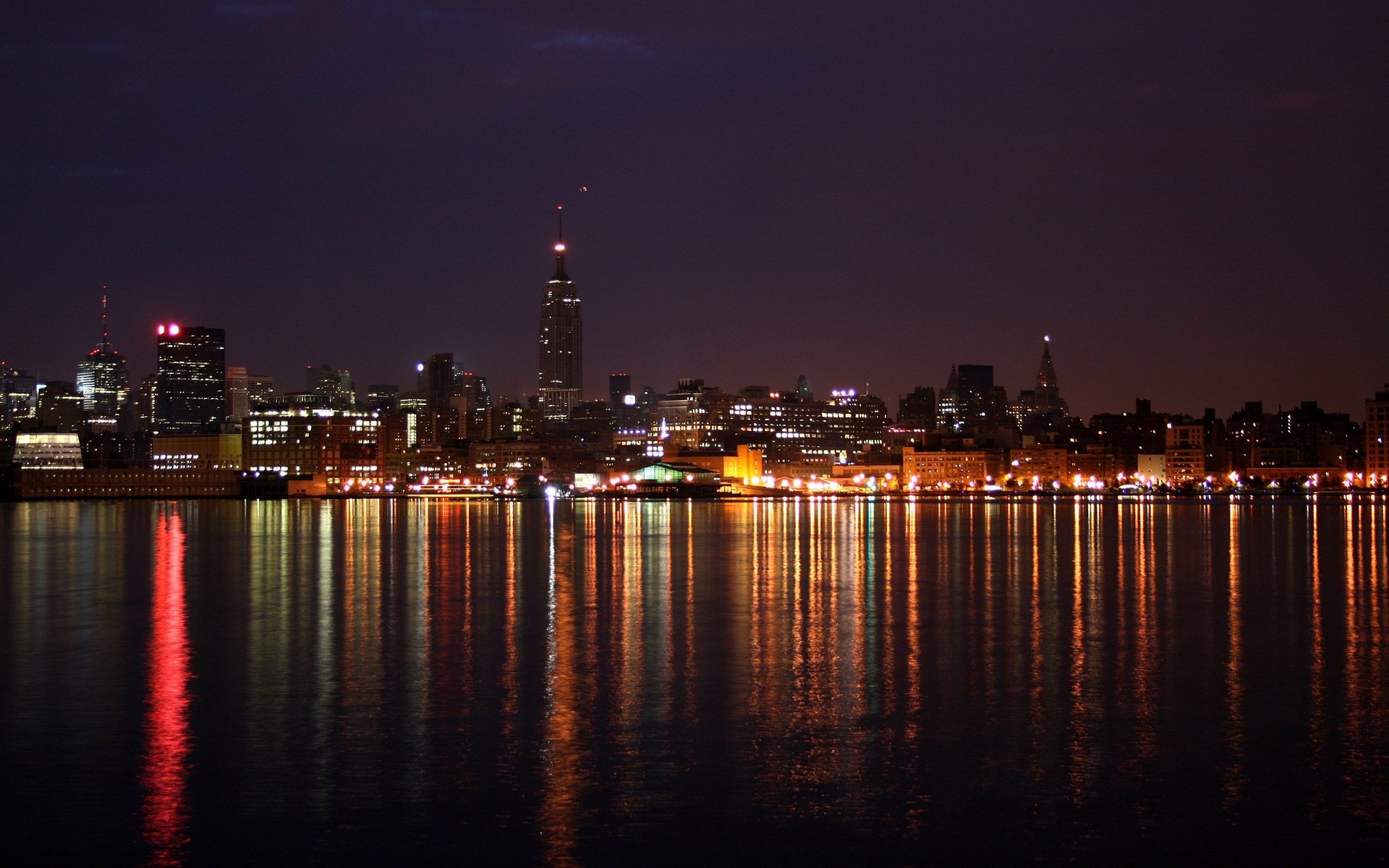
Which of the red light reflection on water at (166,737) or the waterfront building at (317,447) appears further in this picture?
the waterfront building at (317,447)

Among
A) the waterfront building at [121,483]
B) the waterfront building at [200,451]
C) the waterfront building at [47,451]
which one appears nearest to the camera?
the waterfront building at [121,483]

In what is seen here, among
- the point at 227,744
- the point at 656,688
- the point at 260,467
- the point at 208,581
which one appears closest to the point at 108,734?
the point at 227,744

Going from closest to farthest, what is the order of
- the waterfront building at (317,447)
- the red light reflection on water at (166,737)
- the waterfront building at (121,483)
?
the red light reflection on water at (166,737) → the waterfront building at (121,483) → the waterfront building at (317,447)

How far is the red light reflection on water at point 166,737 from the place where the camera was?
1386 centimetres

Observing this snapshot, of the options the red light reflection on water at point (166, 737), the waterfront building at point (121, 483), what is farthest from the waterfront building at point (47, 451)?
the red light reflection on water at point (166, 737)

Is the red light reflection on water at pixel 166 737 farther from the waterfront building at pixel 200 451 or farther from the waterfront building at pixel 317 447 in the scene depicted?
the waterfront building at pixel 200 451

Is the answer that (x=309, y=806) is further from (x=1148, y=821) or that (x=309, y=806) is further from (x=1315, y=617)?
(x=1315, y=617)

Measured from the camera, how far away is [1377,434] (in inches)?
7741

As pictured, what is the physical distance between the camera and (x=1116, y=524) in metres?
81.0

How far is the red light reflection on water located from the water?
7 cm

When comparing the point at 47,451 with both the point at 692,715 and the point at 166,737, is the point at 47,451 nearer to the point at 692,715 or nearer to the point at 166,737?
the point at 166,737

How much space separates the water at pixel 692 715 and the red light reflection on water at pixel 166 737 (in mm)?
67

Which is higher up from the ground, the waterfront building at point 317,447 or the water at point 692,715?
the waterfront building at point 317,447

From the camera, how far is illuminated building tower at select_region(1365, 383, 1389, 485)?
19300cm
